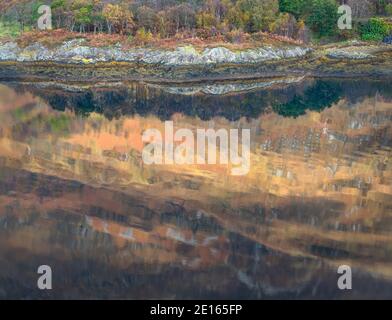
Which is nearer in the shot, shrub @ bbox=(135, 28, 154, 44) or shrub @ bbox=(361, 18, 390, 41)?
shrub @ bbox=(135, 28, 154, 44)

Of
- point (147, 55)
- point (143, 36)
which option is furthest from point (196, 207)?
point (143, 36)

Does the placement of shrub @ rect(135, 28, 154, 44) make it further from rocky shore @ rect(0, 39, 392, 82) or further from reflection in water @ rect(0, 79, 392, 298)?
reflection in water @ rect(0, 79, 392, 298)

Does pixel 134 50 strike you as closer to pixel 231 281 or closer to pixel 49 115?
pixel 49 115

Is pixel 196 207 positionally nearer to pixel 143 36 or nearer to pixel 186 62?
pixel 186 62

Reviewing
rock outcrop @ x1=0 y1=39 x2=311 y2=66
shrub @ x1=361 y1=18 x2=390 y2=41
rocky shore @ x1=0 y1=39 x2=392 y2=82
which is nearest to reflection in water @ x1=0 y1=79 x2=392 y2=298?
rocky shore @ x1=0 y1=39 x2=392 y2=82

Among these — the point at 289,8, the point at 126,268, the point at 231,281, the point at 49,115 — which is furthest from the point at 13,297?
the point at 289,8

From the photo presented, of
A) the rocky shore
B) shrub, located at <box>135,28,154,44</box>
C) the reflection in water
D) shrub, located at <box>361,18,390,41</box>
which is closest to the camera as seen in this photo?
A: the reflection in water

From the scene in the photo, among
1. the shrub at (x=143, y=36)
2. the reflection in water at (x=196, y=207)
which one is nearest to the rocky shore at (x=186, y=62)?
the shrub at (x=143, y=36)

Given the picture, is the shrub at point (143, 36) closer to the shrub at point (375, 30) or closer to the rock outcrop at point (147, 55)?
the rock outcrop at point (147, 55)
